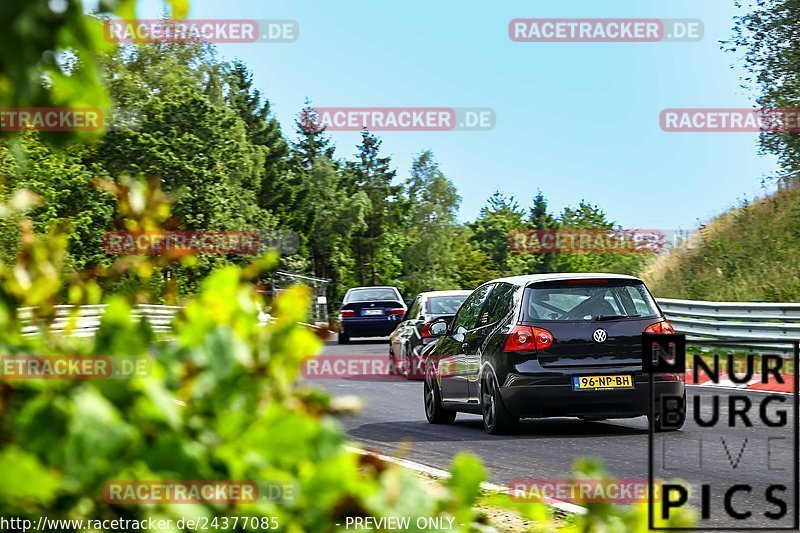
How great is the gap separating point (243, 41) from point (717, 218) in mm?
17421

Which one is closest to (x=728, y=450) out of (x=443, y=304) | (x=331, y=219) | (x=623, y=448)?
(x=623, y=448)

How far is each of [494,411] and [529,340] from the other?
90 cm

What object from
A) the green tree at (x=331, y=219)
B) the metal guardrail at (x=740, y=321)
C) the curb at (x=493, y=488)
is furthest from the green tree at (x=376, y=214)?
the curb at (x=493, y=488)

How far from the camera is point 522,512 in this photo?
7.70 ft

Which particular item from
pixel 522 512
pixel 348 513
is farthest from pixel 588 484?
pixel 348 513

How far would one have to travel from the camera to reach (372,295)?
124 feet

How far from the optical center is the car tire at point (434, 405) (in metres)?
14.1

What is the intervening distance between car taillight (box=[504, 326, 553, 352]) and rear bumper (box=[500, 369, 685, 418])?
28cm

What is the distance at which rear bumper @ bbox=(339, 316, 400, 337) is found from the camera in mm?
36719

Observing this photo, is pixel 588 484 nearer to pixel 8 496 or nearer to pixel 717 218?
pixel 8 496

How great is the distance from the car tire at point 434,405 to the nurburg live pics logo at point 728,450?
258 cm

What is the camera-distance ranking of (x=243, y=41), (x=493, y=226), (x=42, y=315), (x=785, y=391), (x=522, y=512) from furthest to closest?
(x=493, y=226) → (x=243, y=41) → (x=785, y=391) → (x=522, y=512) → (x=42, y=315)

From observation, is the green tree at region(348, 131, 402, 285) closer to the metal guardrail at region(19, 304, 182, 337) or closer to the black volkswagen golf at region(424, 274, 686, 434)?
the black volkswagen golf at region(424, 274, 686, 434)

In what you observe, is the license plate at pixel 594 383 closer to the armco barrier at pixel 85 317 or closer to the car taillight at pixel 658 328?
the car taillight at pixel 658 328
